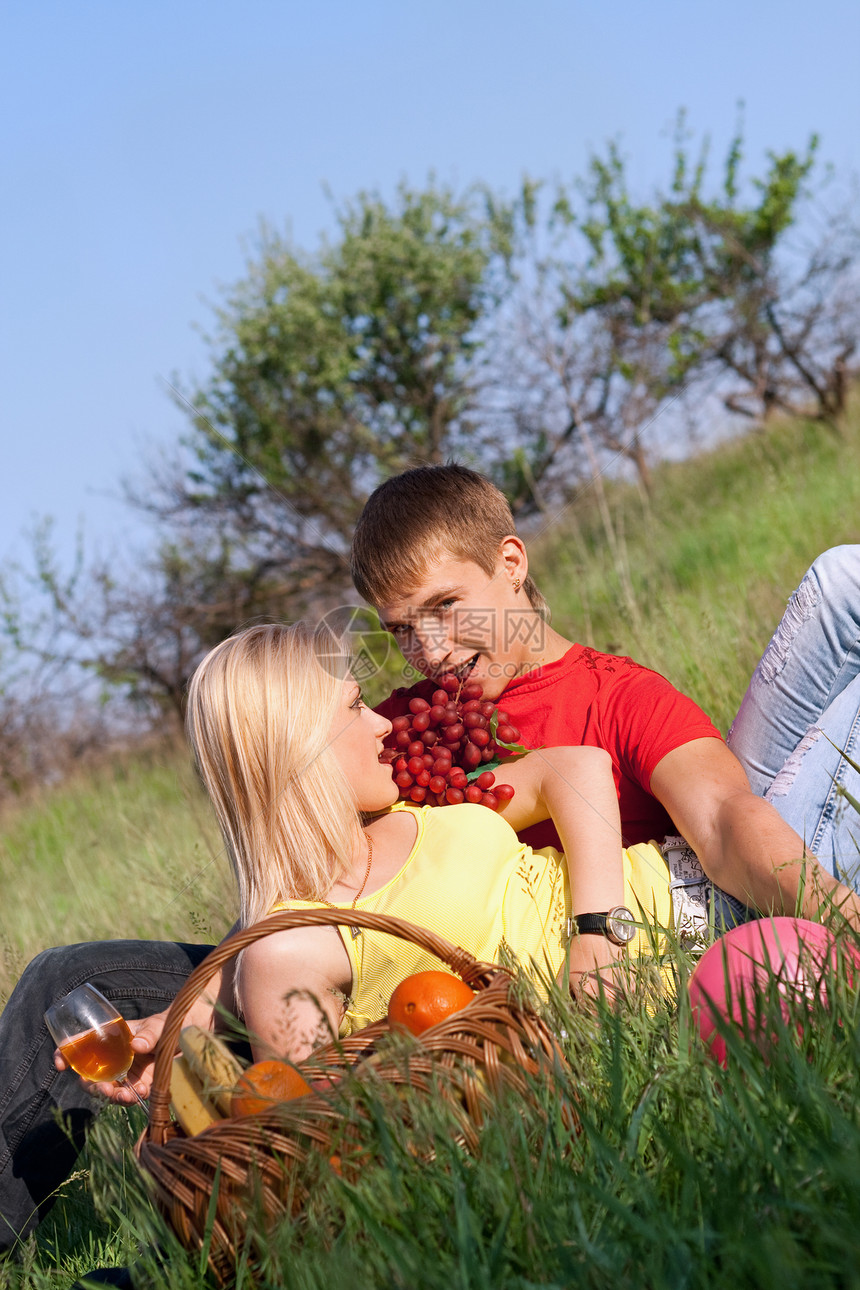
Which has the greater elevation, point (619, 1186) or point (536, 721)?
point (536, 721)

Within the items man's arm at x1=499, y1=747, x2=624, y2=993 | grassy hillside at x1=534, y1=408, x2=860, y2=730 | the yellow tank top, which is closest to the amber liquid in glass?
the yellow tank top

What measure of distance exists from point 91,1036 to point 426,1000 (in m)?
0.82

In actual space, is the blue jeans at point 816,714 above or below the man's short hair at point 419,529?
below

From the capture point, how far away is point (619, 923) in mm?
1958

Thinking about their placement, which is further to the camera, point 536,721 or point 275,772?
point 536,721

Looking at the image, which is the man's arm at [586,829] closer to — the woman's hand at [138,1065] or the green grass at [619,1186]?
the green grass at [619,1186]

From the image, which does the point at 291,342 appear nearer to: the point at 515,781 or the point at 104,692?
the point at 104,692

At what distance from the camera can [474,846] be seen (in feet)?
7.09

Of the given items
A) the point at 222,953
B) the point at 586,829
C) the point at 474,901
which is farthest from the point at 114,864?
the point at 222,953

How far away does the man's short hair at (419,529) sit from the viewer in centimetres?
247

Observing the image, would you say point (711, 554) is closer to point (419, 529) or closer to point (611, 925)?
point (419, 529)

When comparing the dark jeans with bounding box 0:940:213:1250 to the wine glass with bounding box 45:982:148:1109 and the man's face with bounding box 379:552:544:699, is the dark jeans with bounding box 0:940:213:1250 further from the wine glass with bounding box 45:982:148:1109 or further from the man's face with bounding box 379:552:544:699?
the man's face with bounding box 379:552:544:699

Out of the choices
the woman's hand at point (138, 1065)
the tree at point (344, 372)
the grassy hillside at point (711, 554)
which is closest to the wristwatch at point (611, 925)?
the woman's hand at point (138, 1065)

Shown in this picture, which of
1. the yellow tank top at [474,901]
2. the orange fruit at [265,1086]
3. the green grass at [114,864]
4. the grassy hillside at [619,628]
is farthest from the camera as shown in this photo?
the grassy hillside at [619,628]
